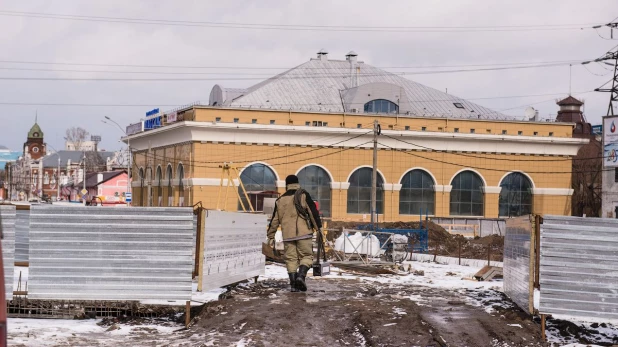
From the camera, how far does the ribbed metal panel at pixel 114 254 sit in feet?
35.9

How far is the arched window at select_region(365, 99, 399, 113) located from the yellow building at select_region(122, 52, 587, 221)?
0.08 m

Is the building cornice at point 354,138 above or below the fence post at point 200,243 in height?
above

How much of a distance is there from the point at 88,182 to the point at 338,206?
6847 cm

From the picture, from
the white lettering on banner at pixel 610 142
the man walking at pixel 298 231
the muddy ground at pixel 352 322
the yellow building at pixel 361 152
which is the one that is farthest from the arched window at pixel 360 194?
the muddy ground at pixel 352 322

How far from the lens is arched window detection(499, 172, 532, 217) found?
67438 mm

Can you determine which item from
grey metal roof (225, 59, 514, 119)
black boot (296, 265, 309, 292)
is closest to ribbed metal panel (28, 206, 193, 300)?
black boot (296, 265, 309, 292)

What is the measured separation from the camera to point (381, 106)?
6794cm

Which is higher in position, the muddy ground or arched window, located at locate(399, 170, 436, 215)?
arched window, located at locate(399, 170, 436, 215)

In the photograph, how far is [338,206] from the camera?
6400 cm

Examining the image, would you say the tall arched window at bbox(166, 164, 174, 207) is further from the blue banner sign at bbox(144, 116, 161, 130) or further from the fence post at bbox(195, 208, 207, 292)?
the fence post at bbox(195, 208, 207, 292)

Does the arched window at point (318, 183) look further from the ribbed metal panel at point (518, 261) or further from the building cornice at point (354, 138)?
the ribbed metal panel at point (518, 261)

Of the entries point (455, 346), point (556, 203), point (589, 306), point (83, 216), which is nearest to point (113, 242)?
point (83, 216)

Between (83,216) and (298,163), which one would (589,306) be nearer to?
(83,216)

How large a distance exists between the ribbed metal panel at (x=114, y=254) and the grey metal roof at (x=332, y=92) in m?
54.2
